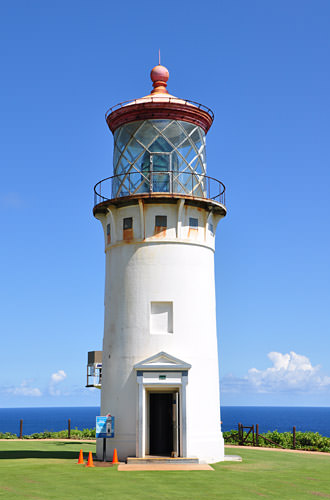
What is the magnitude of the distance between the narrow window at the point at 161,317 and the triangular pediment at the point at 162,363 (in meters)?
1.06

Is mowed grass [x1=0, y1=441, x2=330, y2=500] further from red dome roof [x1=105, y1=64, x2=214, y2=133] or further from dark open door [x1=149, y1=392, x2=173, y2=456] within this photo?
red dome roof [x1=105, y1=64, x2=214, y2=133]

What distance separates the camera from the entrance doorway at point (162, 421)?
2444 centimetres

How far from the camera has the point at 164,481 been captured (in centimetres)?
1816

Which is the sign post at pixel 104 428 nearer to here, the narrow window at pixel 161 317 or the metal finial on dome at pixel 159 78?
the narrow window at pixel 161 317

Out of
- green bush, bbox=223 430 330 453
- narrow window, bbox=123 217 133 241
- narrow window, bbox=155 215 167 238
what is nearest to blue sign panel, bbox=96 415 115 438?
narrow window, bbox=123 217 133 241

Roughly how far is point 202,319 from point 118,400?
179 inches

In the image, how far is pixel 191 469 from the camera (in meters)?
20.9

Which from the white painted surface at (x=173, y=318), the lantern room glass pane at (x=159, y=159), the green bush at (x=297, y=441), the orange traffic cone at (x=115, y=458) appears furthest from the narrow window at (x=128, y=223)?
the green bush at (x=297, y=441)

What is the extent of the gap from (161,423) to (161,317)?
14.0ft

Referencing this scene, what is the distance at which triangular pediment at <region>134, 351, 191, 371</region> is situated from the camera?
2334 centimetres

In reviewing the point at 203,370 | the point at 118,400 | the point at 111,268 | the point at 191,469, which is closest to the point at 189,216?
the point at 111,268

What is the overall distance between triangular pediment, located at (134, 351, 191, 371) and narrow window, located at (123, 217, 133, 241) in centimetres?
490

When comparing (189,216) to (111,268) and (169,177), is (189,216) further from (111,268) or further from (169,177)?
(111,268)

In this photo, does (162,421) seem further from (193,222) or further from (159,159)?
(159,159)
